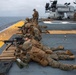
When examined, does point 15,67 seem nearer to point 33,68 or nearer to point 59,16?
point 33,68

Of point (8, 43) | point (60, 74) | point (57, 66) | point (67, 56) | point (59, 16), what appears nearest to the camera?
point (60, 74)

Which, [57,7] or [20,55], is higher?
[20,55]

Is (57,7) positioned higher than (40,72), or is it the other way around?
(40,72)

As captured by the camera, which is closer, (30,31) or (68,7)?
(30,31)

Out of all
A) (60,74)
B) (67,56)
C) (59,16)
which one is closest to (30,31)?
(67,56)

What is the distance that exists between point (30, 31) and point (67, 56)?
5.29 m

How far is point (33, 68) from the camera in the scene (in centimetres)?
1171

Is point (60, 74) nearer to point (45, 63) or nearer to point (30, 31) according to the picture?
point (45, 63)

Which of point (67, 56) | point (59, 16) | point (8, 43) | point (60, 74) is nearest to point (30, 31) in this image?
point (8, 43)

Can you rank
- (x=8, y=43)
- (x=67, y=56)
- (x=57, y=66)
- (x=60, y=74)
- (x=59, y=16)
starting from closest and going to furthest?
(x=60, y=74)
(x=57, y=66)
(x=67, y=56)
(x=8, y=43)
(x=59, y=16)

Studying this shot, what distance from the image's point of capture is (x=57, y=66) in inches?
458

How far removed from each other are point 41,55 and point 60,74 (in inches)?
53.5

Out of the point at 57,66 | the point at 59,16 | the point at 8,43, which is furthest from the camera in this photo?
the point at 59,16

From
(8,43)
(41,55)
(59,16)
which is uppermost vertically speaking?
(41,55)
